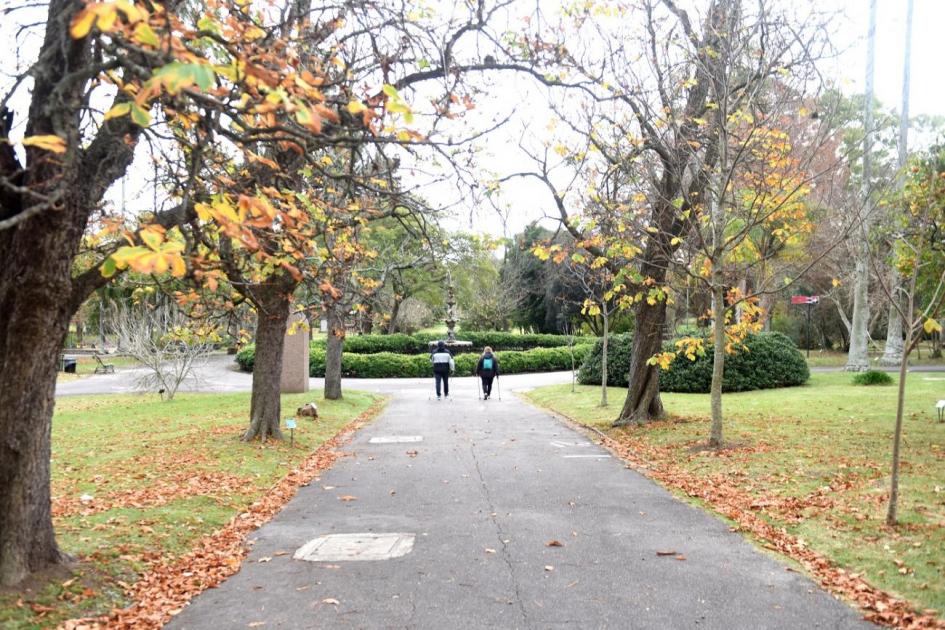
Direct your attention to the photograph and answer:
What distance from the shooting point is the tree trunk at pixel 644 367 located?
569 inches

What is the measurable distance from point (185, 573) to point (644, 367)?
10.6 metres

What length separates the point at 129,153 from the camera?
559 centimetres

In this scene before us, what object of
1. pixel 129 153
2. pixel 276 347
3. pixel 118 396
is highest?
pixel 129 153

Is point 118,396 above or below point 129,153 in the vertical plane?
below

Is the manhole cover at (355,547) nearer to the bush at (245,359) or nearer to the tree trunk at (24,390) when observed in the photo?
the tree trunk at (24,390)

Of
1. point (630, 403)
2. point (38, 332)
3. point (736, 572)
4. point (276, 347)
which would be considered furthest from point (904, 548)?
point (276, 347)

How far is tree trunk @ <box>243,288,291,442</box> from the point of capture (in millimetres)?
12352

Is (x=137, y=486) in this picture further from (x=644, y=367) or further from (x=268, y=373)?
(x=644, y=367)

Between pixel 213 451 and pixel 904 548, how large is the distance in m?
9.54

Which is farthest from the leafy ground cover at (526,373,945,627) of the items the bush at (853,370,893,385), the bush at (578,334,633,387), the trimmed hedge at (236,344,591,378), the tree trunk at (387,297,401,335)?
the tree trunk at (387,297,401,335)

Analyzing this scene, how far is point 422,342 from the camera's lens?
42.1m

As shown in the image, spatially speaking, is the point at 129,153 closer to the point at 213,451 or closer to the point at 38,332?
the point at 38,332

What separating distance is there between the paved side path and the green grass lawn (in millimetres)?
752

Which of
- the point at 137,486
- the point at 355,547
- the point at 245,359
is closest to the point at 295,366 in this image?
the point at 137,486
